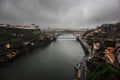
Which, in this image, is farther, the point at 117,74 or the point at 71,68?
the point at 71,68

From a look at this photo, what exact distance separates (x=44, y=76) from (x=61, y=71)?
6.26 ft

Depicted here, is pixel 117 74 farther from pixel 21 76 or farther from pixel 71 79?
pixel 21 76

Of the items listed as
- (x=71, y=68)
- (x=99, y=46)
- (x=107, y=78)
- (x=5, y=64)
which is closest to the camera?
(x=107, y=78)

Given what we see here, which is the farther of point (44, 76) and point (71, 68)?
point (71, 68)

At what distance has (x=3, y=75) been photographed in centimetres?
1322

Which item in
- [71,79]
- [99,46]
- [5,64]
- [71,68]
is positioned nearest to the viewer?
[71,79]

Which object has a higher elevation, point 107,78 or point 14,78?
point 107,78

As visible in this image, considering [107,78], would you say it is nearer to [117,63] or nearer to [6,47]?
Result: [117,63]

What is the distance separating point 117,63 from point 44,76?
5.84 m

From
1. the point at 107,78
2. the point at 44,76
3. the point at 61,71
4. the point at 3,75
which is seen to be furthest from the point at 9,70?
the point at 107,78

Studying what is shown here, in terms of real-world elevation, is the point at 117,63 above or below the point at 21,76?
above

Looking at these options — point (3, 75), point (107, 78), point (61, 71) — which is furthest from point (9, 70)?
point (107, 78)

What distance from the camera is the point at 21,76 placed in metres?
13.0

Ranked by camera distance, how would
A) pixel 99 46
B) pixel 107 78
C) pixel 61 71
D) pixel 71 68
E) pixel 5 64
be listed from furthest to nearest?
pixel 99 46 < pixel 5 64 < pixel 71 68 < pixel 61 71 < pixel 107 78
